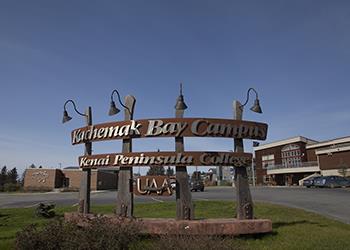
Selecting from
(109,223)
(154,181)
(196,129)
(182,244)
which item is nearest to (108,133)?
(154,181)

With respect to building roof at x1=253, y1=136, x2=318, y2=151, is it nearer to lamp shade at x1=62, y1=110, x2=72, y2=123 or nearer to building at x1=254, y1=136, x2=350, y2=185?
building at x1=254, y1=136, x2=350, y2=185

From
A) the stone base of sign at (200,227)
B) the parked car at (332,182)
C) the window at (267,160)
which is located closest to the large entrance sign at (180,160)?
the stone base of sign at (200,227)

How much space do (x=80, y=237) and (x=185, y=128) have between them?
14.2 feet

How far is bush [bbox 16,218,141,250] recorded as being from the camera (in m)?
6.18

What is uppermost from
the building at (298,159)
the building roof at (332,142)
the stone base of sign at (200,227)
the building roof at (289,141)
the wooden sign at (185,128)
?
the building roof at (289,141)

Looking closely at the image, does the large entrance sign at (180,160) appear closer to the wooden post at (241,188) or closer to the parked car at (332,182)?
the wooden post at (241,188)

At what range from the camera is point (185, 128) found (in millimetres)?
9609

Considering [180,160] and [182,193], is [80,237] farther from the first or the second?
[180,160]

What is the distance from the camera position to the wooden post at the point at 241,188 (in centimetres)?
962

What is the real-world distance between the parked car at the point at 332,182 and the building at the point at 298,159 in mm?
10693

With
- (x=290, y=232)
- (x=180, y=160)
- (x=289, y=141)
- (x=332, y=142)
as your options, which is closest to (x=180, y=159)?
(x=180, y=160)

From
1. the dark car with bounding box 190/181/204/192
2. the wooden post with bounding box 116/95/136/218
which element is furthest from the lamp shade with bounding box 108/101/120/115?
the dark car with bounding box 190/181/204/192

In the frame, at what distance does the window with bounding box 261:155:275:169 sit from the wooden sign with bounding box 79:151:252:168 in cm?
6320

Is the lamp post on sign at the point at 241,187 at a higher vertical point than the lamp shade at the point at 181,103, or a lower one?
lower
